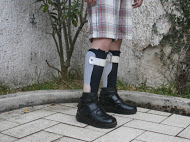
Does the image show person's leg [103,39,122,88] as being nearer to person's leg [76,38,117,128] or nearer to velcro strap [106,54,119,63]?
velcro strap [106,54,119,63]

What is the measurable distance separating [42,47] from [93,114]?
1.37 meters

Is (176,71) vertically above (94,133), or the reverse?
(176,71)

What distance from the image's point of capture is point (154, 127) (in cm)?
203

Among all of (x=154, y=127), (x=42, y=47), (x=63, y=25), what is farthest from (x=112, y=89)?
(x=42, y=47)

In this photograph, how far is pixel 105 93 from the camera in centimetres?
236

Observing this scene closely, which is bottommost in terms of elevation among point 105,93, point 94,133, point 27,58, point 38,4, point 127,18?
point 94,133

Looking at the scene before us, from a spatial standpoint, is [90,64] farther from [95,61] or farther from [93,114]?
[93,114]

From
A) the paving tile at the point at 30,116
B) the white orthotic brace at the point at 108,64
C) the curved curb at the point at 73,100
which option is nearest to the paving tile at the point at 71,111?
the paving tile at the point at 30,116

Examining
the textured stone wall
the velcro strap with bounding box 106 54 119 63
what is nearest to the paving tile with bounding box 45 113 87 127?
the velcro strap with bounding box 106 54 119 63

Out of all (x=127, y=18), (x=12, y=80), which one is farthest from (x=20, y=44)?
(x=127, y=18)

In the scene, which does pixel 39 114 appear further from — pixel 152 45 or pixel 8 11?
pixel 152 45

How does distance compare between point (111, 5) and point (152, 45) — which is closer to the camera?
point (111, 5)

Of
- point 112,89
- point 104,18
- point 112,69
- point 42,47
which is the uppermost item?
point 104,18

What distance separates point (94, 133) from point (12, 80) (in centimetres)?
132
